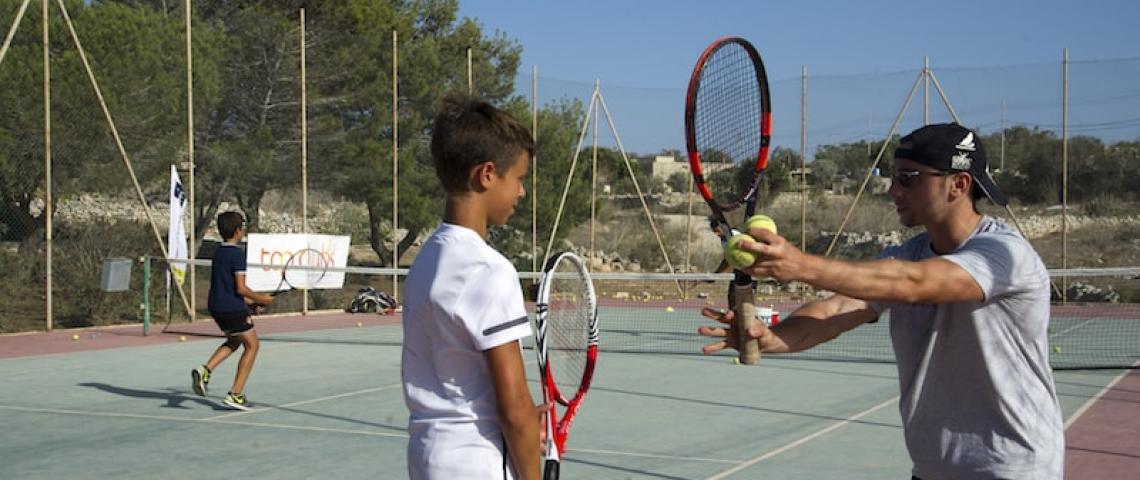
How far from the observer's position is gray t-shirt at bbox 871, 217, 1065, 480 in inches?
108

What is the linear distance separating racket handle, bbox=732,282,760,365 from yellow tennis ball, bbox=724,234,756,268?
43 cm

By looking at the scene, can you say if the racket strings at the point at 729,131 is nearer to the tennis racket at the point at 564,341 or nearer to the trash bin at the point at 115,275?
the tennis racket at the point at 564,341

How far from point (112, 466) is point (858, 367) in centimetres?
741

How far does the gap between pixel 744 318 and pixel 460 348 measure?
0.72 m

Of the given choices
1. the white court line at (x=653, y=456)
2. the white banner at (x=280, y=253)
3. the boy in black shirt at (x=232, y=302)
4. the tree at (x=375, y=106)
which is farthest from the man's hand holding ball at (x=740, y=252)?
the tree at (x=375, y=106)

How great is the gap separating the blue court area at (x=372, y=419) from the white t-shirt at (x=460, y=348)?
3912 millimetres

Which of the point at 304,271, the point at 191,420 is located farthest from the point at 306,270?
the point at 191,420

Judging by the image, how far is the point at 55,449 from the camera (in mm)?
7152

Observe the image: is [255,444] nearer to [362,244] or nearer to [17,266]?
[17,266]

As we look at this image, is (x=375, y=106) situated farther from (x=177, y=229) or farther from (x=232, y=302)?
(x=232, y=302)

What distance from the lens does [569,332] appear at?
407cm

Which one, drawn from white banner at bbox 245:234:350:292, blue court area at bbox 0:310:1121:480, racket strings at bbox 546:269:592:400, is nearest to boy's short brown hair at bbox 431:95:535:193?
racket strings at bbox 546:269:592:400

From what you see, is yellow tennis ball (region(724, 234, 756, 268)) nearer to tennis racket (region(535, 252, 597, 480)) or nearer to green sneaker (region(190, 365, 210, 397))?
tennis racket (region(535, 252, 597, 480))

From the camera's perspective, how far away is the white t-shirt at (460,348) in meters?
2.46
